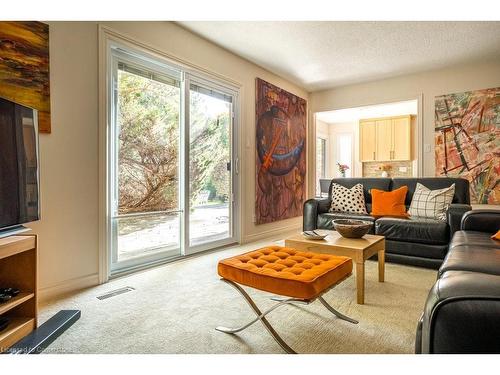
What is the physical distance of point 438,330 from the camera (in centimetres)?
71

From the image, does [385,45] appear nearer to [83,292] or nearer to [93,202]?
[93,202]

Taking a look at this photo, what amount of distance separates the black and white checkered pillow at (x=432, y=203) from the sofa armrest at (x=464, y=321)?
294 cm

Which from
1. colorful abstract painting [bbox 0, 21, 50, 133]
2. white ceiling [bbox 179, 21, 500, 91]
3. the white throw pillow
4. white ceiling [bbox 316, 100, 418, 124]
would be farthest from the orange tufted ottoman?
white ceiling [bbox 316, 100, 418, 124]

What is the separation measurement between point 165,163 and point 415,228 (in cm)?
268

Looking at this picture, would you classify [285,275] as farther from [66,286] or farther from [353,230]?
[66,286]

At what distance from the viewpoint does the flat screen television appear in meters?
1.58

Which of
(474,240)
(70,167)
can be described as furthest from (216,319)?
(474,240)

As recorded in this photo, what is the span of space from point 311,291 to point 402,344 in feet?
2.12

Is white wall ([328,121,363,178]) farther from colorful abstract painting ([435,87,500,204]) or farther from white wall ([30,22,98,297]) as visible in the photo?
white wall ([30,22,98,297])

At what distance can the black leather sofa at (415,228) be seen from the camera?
2873mm

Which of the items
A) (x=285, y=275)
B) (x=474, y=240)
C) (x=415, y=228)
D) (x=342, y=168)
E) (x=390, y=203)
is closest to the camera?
(x=285, y=275)

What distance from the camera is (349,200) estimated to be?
3.90 m

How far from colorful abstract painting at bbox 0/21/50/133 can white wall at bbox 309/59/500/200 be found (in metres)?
4.61

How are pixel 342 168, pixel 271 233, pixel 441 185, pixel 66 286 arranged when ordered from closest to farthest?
pixel 66 286, pixel 441 185, pixel 271 233, pixel 342 168
